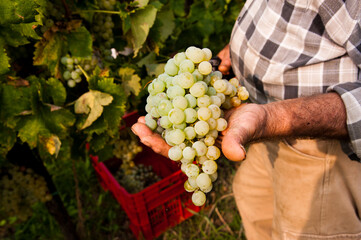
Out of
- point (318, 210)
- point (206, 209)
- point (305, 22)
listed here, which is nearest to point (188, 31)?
point (305, 22)

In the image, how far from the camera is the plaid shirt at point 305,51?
1.13 m

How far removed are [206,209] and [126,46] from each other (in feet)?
5.21

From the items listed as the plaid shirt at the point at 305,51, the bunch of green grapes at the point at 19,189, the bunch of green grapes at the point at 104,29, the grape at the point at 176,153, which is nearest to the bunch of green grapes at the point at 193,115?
the grape at the point at 176,153

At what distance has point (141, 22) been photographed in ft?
5.35

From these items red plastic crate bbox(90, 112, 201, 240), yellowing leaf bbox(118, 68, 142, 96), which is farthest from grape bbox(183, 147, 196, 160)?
red plastic crate bbox(90, 112, 201, 240)

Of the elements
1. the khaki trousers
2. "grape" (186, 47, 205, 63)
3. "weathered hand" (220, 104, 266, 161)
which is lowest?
the khaki trousers

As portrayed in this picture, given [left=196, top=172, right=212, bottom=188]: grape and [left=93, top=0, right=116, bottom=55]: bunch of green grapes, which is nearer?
[left=196, top=172, right=212, bottom=188]: grape

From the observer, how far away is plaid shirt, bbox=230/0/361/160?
1.13 metres

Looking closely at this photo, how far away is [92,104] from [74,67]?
276 millimetres

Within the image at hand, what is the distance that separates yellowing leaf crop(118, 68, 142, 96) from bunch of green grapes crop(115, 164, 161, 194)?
94cm

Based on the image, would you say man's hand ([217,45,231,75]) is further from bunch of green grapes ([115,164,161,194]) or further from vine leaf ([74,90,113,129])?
bunch of green grapes ([115,164,161,194])

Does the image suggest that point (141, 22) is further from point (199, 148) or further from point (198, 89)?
point (199, 148)

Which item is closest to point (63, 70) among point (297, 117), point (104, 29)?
point (104, 29)

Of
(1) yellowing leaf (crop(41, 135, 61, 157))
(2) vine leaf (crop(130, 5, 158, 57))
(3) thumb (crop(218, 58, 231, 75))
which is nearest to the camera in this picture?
(1) yellowing leaf (crop(41, 135, 61, 157))
